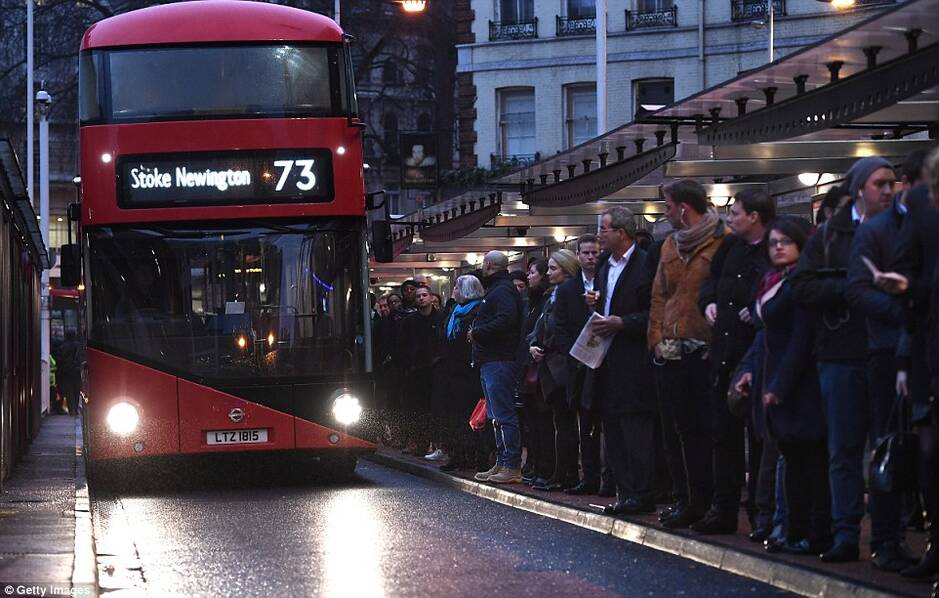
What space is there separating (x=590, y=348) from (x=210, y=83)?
6.10 m

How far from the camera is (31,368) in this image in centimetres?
2873

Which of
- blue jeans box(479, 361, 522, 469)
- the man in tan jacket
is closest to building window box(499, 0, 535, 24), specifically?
blue jeans box(479, 361, 522, 469)

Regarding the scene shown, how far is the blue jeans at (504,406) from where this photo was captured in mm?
16500

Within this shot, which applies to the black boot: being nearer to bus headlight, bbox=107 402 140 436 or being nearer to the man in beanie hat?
the man in beanie hat

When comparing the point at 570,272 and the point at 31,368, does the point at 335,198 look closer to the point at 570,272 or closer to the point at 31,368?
the point at 570,272

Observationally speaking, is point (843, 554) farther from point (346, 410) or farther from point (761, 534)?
point (346, 410)

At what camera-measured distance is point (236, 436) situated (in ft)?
57.3

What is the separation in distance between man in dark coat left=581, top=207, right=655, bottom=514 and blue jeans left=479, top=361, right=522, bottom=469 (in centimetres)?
342

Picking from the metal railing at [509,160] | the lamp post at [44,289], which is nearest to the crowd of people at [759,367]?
the lamp post at [44,289]

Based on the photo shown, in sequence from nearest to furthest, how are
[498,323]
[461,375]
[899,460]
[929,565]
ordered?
[899,460] → [929,565] → [498,323] → [461,375]

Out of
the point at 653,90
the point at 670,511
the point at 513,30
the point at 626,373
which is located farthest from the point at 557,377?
the point at 513,30

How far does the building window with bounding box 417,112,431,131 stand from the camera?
72500 millimetres

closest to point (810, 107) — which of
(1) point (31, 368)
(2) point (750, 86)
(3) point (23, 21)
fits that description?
(2) point (750, 86)

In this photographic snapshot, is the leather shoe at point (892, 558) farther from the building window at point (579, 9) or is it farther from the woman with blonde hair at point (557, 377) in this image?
the building window at point (579, 9)
